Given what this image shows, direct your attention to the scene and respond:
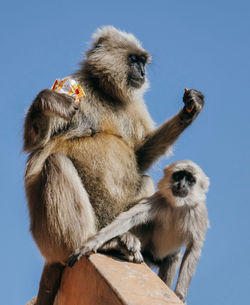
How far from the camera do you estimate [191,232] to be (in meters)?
5.35

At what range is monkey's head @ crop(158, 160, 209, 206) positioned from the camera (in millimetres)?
5359

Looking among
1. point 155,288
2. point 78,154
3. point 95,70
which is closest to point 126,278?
point 155,288

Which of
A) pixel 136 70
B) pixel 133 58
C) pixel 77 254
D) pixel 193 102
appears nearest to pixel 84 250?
pixel 77 254

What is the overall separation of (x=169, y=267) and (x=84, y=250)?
46.4 inches

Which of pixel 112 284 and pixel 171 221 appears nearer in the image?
pixel 112 284

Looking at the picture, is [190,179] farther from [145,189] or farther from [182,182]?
[145,189]

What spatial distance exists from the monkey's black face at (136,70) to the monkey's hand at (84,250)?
2.31 m

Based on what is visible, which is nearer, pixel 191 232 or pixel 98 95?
pixel 191 232

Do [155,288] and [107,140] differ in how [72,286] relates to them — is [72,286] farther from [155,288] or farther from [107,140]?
[107,140]

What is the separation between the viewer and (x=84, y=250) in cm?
488

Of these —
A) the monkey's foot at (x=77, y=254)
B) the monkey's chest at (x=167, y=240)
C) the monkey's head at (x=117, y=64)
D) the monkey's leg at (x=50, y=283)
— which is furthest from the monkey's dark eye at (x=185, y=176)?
the monkey's leg at (x=50, y=283)

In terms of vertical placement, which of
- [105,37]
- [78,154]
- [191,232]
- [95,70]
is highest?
[105,37]

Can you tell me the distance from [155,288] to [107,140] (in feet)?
6.44

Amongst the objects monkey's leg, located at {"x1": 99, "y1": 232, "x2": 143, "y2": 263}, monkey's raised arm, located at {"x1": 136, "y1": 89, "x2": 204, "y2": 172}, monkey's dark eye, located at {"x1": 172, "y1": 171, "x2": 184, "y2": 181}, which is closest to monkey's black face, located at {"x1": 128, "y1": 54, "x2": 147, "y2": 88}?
monkey's raised arm, located at {"x1": 136, "y1": 89, "x2": 204, "y2": 172}
